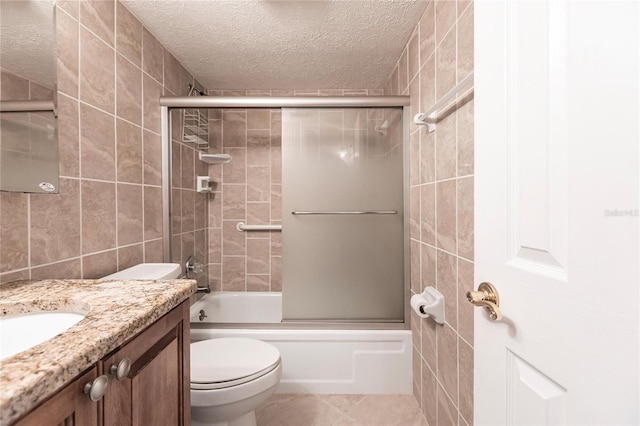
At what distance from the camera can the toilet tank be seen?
50.1 inches

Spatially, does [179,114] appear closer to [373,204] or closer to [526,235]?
[373,204]

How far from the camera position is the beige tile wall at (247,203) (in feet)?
8.33

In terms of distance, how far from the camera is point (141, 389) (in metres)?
0.66

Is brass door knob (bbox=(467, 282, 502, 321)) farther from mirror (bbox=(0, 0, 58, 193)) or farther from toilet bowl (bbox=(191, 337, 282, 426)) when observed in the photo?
mirror (bbox=(0, 0, 58, 193))

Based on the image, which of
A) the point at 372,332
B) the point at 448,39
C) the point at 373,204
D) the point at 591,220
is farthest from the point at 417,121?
the point at 372,332

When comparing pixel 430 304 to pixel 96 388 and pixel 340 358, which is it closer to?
pixel 340 358

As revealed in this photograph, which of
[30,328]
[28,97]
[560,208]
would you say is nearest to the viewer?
[560,208]

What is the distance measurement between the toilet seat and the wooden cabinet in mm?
316

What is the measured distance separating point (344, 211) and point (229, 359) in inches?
39.6

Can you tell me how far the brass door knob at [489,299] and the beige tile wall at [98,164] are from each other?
132 centimetres

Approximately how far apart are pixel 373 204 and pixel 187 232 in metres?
1.36

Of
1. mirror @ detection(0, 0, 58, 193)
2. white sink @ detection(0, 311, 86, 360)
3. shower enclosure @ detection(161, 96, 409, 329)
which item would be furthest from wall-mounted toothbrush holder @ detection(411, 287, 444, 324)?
mirror @ detection(0, 0, 58, 193)

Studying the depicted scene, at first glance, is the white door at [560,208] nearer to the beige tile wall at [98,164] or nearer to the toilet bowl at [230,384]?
the toilet bowl at [230,384]

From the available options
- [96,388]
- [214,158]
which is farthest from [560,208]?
[214,158]
